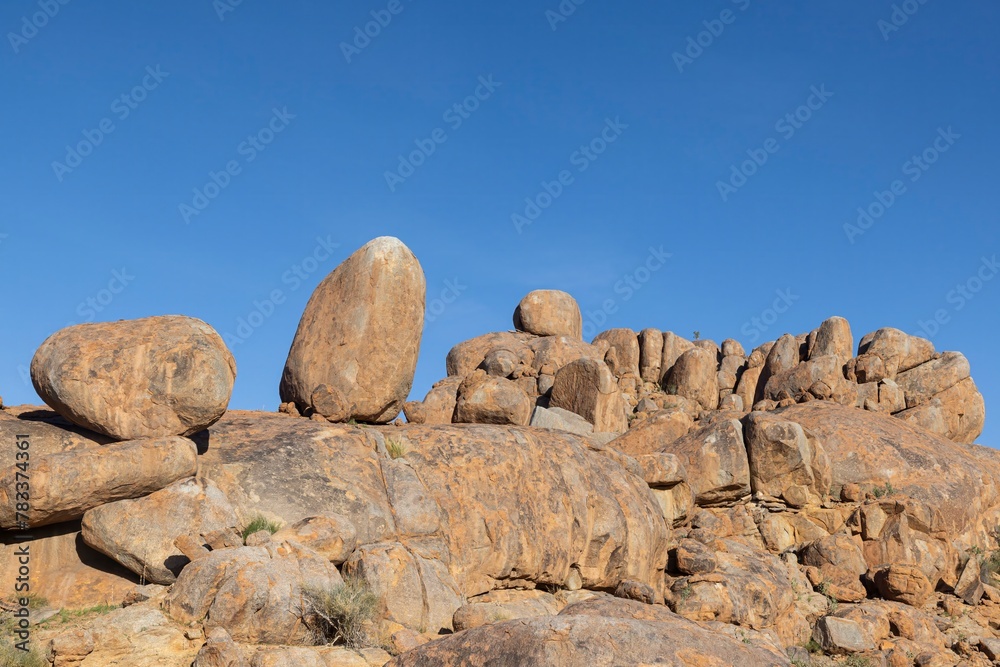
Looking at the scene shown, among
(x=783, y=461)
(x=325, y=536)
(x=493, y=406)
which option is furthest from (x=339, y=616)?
(x=783, y=461)

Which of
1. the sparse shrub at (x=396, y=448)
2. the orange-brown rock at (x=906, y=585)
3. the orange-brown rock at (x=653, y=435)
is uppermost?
the orange-brown rock at (x=653, y=435)

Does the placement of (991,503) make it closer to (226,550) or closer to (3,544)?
(226,550)

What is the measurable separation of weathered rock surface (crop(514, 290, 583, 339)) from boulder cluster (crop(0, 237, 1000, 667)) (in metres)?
5.33

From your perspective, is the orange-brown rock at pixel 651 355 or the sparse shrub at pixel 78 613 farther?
the orange-brown rock at pixel 651 355

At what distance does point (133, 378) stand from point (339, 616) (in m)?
5.03

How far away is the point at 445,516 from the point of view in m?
15.1

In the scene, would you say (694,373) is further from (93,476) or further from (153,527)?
(93,476)

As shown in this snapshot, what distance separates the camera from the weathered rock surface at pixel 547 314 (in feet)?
111

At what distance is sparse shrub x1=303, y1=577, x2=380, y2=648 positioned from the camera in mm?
10789

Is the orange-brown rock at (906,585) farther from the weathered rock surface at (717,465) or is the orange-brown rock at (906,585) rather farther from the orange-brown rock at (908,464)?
the weathered rock surface at (717,465)

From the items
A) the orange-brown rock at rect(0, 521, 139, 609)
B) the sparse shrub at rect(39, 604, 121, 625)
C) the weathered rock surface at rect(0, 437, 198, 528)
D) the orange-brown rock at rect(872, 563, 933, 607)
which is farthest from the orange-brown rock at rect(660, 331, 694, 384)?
the sparse shrub at rect(39, 604, 121, 625)

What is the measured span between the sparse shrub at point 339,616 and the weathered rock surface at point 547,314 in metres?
23.0

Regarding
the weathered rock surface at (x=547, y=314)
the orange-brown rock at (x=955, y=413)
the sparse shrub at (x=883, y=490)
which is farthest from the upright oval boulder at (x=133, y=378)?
the orange-brown rock at (x=955, y=413)

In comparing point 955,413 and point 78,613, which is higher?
point 955,413
